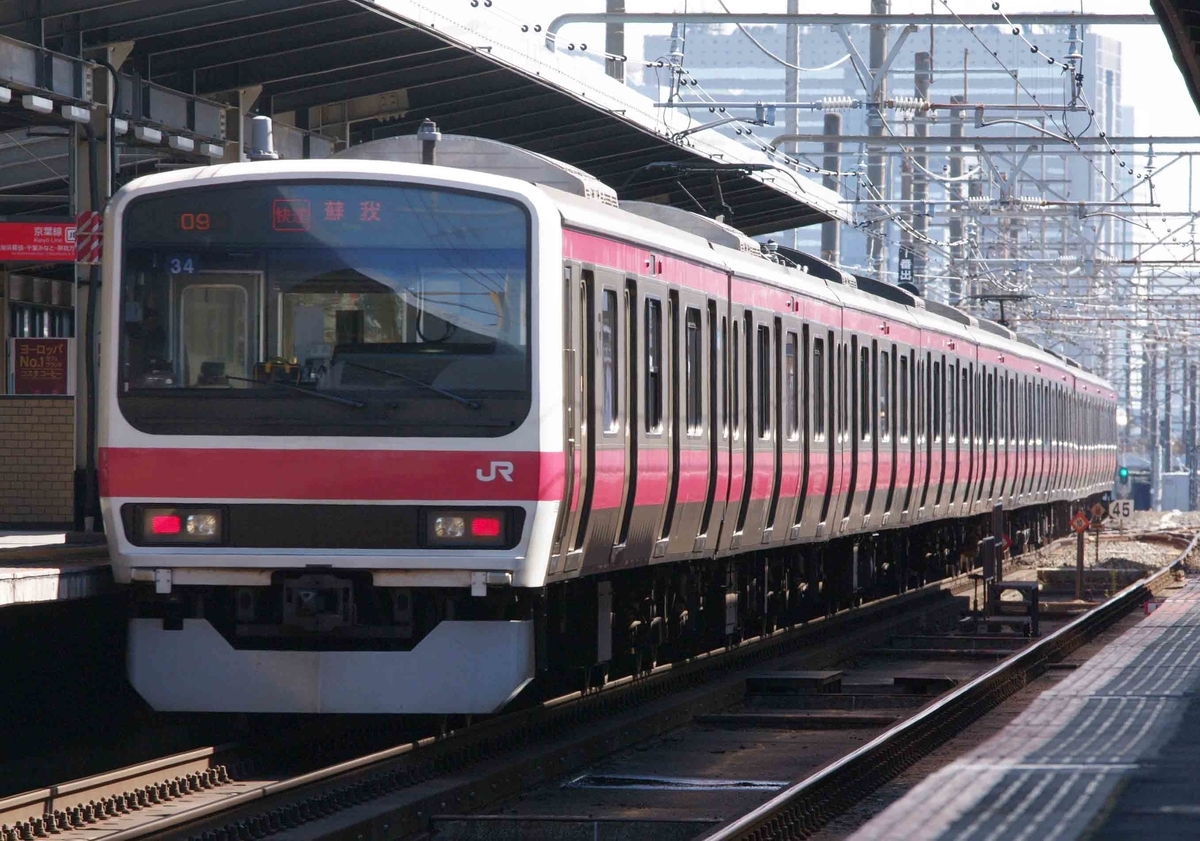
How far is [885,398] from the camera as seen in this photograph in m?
19.7

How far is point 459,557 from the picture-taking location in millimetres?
9703

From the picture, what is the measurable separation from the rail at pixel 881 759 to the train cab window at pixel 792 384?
228 cm

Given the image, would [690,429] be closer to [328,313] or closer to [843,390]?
[328,313]

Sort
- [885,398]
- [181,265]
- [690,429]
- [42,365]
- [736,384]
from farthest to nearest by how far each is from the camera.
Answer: [42,365] → [885,398] → [736,384] → [690,429] → [181,265]

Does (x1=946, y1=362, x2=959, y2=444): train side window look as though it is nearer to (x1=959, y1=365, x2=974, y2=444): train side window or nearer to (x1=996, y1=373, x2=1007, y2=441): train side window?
(x1=959, y1=365, x2=974, y2=444): train side window

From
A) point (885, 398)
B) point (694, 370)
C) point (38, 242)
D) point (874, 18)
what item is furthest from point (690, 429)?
point (874, 18)

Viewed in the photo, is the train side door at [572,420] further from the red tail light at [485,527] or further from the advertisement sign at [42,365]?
the advertisement sign at [42,365]

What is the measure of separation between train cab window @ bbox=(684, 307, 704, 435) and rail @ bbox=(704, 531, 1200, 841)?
220cm

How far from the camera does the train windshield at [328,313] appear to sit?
32.2 ft

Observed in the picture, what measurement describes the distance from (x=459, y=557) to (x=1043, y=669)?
7.72m

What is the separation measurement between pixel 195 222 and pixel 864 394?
9.55 m

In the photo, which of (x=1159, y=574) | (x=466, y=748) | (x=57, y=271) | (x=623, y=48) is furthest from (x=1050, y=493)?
(x=466, y=748)

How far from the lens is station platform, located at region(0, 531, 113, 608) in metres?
9.40

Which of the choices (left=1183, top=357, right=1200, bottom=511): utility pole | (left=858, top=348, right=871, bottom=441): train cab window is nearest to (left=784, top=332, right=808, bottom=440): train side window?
(left=858, top=348, right=871, bottom=441): train cab window
